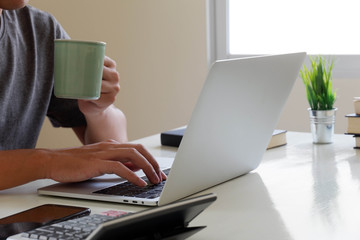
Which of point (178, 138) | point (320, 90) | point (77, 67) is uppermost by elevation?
point (77, 67)

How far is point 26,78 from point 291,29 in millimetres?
1796

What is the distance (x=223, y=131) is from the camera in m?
0.99

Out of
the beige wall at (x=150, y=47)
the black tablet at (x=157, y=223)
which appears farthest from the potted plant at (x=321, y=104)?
the beige wall at (x=150, y=47)

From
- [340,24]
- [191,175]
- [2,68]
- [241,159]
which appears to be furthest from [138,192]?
[340,24]

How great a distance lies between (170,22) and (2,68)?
5.64ft

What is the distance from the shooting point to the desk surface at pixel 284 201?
804 millimetres

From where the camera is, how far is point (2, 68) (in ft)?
5.03

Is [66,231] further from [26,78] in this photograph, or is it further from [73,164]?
[26,78]

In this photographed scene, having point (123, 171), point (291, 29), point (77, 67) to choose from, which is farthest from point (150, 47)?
point (123, 171)

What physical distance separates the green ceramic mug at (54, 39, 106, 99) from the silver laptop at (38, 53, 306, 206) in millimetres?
178

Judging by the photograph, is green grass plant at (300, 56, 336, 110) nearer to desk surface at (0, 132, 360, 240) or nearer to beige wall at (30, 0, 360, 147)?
desk surface at (0, 132, 360, 240)

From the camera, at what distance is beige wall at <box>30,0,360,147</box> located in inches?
123

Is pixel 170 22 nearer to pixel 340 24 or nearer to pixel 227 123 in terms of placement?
pixel 340 24

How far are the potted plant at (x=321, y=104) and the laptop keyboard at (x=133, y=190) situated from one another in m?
0.65
